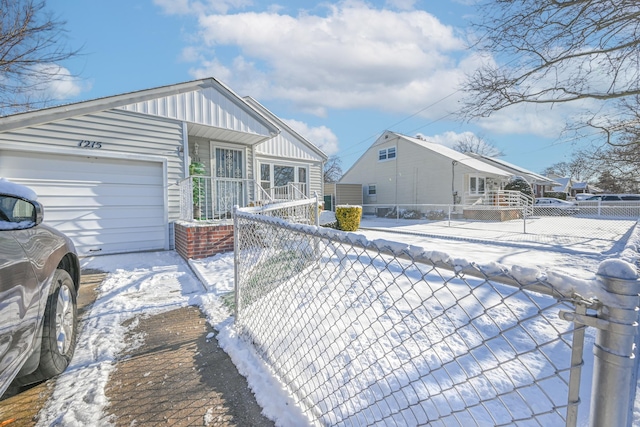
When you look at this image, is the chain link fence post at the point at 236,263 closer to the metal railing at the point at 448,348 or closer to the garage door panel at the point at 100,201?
the metal railing at the point at 448,348

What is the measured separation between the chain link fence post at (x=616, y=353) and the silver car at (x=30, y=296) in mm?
2381

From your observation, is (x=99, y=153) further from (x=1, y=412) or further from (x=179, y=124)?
(x=1, y=412)

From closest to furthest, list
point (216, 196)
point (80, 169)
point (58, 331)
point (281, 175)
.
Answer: point (58, 331) < point (80, 169) < point (216, 196) < point (281, 175)

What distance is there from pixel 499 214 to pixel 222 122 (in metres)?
15.4

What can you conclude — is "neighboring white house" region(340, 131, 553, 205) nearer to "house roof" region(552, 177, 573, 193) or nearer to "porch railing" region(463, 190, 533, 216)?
"porch railing" region(463, 190, 533, 216)

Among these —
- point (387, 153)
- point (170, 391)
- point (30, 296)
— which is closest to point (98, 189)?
point (30, 296)

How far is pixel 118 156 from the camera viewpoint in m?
6.61

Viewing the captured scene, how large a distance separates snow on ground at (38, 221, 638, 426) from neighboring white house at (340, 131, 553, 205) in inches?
449

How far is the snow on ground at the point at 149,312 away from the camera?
1938 mm

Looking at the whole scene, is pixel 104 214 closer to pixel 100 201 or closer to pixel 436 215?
pixel 100 201

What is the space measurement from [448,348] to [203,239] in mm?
5045

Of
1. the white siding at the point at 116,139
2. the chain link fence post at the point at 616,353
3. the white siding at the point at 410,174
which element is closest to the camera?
the chain link fence post at the point at 616,353

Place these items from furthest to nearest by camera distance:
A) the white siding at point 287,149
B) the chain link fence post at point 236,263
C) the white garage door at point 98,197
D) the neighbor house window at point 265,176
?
the neighbor house window at point 265,176, the white siding at point 287,149, the white garage door at point 98,197, the chain link fence post at point 236,263

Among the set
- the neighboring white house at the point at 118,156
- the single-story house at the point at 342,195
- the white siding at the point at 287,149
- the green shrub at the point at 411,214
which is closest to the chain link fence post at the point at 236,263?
the neighboring white house at the point at 118,156
